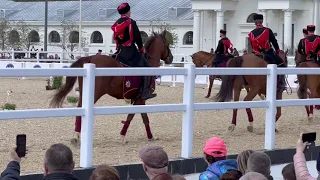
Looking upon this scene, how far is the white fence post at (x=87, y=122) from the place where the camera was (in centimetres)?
998

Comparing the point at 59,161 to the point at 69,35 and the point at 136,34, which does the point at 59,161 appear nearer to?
the point at 136,34

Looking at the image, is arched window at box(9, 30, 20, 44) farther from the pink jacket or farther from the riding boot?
the pink jacket

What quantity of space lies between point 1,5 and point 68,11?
12.2 meters

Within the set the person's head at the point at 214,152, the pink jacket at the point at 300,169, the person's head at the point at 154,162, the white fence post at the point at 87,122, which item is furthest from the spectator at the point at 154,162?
the white fence post at the point at 87,122

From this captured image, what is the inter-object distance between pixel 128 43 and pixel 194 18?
67464 mm

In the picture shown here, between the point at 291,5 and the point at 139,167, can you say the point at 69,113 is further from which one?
the point at 291,5

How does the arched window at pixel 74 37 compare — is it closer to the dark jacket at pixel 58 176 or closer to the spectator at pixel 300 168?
the spectator at pixel 300 168

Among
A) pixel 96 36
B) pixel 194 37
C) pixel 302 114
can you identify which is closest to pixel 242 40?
pixel 194 37

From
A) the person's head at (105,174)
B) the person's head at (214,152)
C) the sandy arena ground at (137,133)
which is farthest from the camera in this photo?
the sandy arena ground at (137,133)

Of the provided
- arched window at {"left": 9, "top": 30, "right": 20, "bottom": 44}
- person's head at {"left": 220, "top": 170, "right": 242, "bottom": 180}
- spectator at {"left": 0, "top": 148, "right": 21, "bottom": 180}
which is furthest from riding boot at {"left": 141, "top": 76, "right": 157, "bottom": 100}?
arched window at {"left": 9, "top": 30, "right": 20, "bottom": 44}

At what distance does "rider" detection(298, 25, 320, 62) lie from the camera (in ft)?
62.7

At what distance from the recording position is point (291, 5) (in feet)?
248

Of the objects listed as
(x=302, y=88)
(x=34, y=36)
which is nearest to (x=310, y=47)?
(x=302, y=88)

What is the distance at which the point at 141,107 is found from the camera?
35.3ft
